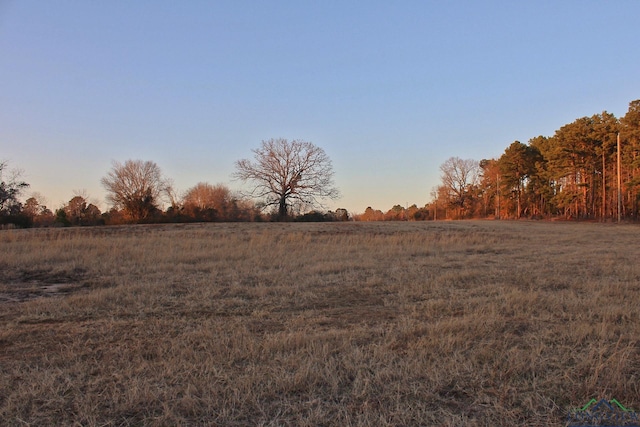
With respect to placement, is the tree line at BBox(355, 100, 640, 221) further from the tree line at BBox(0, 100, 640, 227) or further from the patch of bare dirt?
the patch of bare dirt

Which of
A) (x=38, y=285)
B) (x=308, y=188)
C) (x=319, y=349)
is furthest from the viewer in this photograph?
(x=308, y=188)

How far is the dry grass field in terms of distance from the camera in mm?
2697

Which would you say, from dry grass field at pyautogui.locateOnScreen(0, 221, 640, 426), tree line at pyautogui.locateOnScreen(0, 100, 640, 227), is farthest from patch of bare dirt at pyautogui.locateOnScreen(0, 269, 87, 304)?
tree line at pyautogui.locateOnScreen(0, 100, 640, 227)

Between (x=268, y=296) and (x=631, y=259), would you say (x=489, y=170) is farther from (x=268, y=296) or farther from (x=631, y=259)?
(x=268, y=296)

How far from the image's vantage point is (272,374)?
3209 mm

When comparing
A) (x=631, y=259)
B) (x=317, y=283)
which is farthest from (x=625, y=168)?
(x=317, y=283)

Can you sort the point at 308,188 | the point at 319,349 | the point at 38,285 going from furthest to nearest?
the point at 308,188, the point at 38,285, the point at 319,349

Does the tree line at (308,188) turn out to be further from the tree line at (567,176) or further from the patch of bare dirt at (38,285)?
the patch of bare dirt at (38,285)

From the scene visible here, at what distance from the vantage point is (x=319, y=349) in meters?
3.76

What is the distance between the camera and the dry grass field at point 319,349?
2697mm

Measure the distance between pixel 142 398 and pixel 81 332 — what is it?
2297 millimetres

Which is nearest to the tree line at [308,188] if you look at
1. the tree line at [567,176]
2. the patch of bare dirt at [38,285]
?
the tree line at [567,176]

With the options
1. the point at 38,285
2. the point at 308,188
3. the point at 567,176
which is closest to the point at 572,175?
the point at 567,176

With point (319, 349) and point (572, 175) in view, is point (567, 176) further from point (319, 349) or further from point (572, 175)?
point (319, 349)
